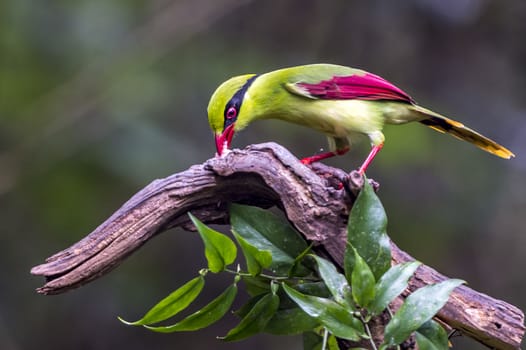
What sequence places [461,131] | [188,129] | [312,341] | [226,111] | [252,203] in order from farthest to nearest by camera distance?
[188,129] < [461,131] < [226,111] < [252,203] < [312,341]

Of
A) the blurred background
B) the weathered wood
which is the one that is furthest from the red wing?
the blurred background

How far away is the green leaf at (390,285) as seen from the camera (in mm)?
2576

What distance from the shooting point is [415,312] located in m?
2.53

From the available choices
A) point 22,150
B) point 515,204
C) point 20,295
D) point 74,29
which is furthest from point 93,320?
point 515,204

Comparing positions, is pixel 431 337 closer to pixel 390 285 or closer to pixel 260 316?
pixel 390 285

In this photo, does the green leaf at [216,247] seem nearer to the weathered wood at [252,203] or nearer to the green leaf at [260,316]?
the green leaf at [260,316]

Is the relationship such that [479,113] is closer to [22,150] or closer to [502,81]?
[502,81]

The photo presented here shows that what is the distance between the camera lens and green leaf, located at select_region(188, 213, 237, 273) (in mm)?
2566

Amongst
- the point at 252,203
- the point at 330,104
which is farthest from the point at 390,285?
the point at 330,104

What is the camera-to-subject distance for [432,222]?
25.9 ft

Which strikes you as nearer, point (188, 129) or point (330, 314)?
point (330, 314)

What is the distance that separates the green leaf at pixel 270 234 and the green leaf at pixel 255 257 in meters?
0.15

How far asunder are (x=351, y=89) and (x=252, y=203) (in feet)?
4.27

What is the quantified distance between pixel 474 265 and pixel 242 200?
18.5 ft
